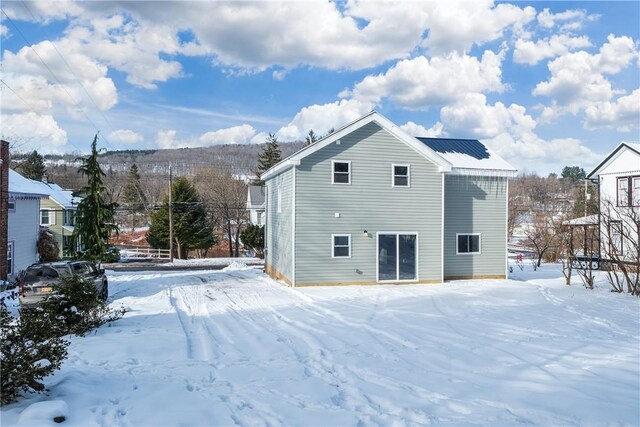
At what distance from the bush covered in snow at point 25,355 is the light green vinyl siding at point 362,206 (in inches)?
444

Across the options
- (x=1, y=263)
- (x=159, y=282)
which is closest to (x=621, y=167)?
(x=159, y=282)

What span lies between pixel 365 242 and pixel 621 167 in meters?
18.5

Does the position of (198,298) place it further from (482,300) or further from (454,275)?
(454,275)

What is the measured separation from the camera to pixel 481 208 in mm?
19562

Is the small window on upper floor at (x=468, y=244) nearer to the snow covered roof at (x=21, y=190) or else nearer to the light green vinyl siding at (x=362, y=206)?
the light green vinyl siding at (x=362, y=206)

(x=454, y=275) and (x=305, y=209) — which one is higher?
(x=305, y=209)

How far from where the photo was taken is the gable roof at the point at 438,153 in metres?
17.2

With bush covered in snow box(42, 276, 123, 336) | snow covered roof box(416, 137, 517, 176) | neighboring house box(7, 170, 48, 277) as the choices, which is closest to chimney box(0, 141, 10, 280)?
neighboring house box(7, 170, 48, 277)

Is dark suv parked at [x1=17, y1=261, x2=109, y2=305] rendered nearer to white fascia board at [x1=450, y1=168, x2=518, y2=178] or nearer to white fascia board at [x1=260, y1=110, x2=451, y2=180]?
white fascia board at [x1=260, y1=110, x2=451, y2=180]

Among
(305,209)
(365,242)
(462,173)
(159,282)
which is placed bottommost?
(159,282)

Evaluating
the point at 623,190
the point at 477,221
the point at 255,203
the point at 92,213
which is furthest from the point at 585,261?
the point at 255,203

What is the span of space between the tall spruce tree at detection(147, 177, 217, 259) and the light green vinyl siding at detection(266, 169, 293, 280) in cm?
1798

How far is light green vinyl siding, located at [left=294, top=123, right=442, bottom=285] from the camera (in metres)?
17.0

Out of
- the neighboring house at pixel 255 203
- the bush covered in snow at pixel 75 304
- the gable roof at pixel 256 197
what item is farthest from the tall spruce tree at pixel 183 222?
the bush covered in snow at pixel 75 304
